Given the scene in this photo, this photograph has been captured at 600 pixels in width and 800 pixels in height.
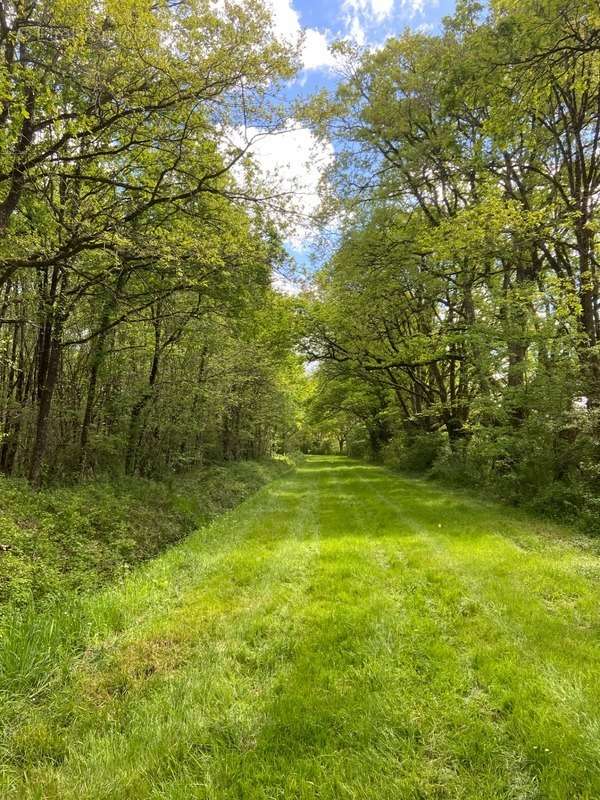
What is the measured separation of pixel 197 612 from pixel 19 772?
2.12 meters

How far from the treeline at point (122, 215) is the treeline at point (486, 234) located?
77.8 inches

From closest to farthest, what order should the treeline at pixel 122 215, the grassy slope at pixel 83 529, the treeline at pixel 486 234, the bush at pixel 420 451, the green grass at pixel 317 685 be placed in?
the green grass at pixel 317 685 < the grassy slope at pixel 83 529 < the treeline at pixel 122 215 < the treeline at pixel 486 234 < the bush at pixel 420 451

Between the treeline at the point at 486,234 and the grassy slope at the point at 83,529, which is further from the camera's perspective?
the treeline at the point at 486,234

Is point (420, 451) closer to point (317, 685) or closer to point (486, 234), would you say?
point (486, 234)

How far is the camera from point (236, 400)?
47.5ft

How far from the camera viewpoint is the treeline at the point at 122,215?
5508 millimetres

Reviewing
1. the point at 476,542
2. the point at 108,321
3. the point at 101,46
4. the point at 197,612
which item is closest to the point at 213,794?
the point at 197,612

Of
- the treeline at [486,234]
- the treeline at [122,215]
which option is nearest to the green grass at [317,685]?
the treeline at [122,215]

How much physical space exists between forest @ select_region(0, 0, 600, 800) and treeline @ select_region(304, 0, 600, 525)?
10cm

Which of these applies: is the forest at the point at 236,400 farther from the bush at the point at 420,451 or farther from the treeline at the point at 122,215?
the bush at the point at 420,451

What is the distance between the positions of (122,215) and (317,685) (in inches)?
275

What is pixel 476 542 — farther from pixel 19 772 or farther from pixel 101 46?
pixel 101 46

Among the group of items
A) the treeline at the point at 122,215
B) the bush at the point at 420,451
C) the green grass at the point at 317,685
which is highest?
the treeline at the point at 122,215

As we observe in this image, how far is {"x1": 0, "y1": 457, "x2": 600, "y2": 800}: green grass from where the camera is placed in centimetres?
230
